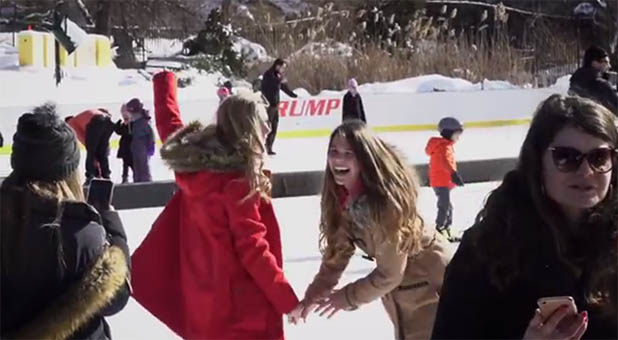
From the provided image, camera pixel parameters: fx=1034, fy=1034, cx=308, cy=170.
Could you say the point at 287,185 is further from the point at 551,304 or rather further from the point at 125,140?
the point at 551,304

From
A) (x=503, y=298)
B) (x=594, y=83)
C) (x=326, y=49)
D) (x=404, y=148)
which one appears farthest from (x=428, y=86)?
(x=503, y=298)

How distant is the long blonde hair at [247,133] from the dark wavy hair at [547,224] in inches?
50.3

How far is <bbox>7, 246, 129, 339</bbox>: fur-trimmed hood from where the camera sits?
208 centimetres

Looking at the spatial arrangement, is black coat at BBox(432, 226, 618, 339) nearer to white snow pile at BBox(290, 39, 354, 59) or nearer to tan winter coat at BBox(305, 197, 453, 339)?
tan winter coat at BBox(305, 197, 453, 339)

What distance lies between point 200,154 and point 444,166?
3.97 m

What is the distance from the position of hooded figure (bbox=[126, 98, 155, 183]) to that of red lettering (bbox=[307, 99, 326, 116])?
21.8 ft

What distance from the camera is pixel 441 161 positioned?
22.1 feet

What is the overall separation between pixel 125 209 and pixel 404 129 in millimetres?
8610

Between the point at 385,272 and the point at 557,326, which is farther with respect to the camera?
the point at 385,272

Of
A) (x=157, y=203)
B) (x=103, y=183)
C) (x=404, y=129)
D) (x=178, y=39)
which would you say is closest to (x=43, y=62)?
(x=178, y=39)

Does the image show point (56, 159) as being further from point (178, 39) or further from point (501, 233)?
point (178, 39)

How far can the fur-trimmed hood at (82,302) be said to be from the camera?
208cm

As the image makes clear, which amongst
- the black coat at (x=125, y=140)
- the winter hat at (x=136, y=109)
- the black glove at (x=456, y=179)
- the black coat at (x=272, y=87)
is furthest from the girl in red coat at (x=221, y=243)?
the black coat at (x=272, y=87)

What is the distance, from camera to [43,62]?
1638 centimetres
